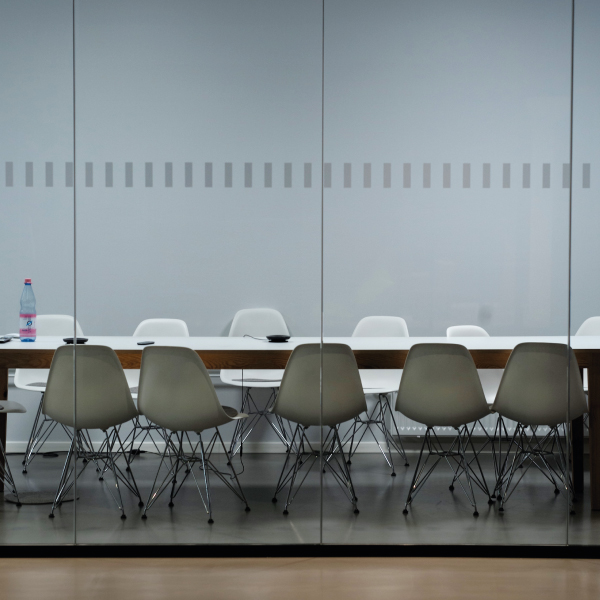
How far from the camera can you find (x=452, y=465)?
291 cm

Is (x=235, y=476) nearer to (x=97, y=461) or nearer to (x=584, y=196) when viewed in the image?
(x=97, y=461)

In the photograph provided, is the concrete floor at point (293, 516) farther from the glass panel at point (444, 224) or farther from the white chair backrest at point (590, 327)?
the white chair backrest at point (590, 327)

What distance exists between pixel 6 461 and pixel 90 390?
48 cm

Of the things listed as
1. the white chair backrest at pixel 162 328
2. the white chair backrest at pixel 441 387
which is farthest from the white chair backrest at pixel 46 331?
the white chair backrest at pixel 441 387

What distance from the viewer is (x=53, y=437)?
2.97 meters

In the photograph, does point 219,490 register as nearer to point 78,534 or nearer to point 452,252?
point 78,534

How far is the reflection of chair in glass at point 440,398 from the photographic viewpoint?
2953 millimetres

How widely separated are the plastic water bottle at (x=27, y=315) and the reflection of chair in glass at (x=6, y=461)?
0.99 feet

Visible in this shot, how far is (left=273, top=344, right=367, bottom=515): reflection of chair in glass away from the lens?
116 inches

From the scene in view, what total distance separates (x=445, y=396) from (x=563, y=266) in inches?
31.9

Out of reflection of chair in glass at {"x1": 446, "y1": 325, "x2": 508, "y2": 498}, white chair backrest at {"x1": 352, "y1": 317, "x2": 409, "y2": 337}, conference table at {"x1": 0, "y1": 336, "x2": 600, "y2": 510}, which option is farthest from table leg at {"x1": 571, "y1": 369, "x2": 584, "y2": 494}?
white chair backrest at {"x1": 352, "y1": 317, "x2": 409, "y2": 337}

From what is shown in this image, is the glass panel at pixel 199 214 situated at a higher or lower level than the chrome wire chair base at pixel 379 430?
higher

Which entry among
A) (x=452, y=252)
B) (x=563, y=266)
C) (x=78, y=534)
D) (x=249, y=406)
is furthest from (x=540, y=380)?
(x=78, y=534)

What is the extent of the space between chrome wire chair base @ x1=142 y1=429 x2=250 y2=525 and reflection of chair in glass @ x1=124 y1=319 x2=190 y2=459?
0.07m
